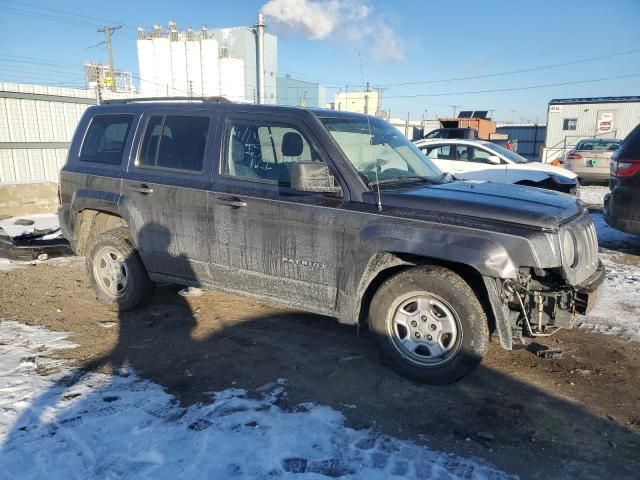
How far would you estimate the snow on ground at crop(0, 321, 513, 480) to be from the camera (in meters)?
2.64

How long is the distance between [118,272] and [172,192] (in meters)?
1.24

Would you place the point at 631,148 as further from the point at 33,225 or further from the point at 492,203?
the point at 33,225

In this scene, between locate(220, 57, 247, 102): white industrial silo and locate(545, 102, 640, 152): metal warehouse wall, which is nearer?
locate(545, 102, 640, 152): metal warehouse wall

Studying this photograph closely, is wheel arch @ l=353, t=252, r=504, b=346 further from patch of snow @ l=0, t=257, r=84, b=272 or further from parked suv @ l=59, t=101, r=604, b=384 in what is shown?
patch of snow @ l=0, t=257, r=84, b=272

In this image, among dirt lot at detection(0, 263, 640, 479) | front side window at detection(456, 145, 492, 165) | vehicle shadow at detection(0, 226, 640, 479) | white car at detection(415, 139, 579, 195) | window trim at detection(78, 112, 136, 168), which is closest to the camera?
vehicle shadow at detection(0, 226, 640, 479)

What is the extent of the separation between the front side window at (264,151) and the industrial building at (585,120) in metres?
26.4

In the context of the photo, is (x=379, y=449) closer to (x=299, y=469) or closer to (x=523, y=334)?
(x=299, y=469)

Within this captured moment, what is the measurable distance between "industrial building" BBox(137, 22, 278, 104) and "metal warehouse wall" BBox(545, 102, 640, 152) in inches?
843

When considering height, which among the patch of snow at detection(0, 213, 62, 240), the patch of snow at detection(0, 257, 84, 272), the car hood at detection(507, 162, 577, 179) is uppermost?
the car hood at detection(507, 162, 577, 179)

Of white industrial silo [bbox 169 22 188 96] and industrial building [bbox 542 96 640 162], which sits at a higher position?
white industrial silo [bbox 169 22 188 96]

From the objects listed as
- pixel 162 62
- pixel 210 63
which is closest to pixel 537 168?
pixel 210 63

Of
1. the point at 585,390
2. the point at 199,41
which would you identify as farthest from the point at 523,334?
the point at 199,41

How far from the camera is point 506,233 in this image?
314 cm

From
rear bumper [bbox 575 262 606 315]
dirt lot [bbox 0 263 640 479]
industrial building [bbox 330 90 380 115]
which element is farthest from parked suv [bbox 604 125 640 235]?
industrial building [bbox 330 90 380 115]
